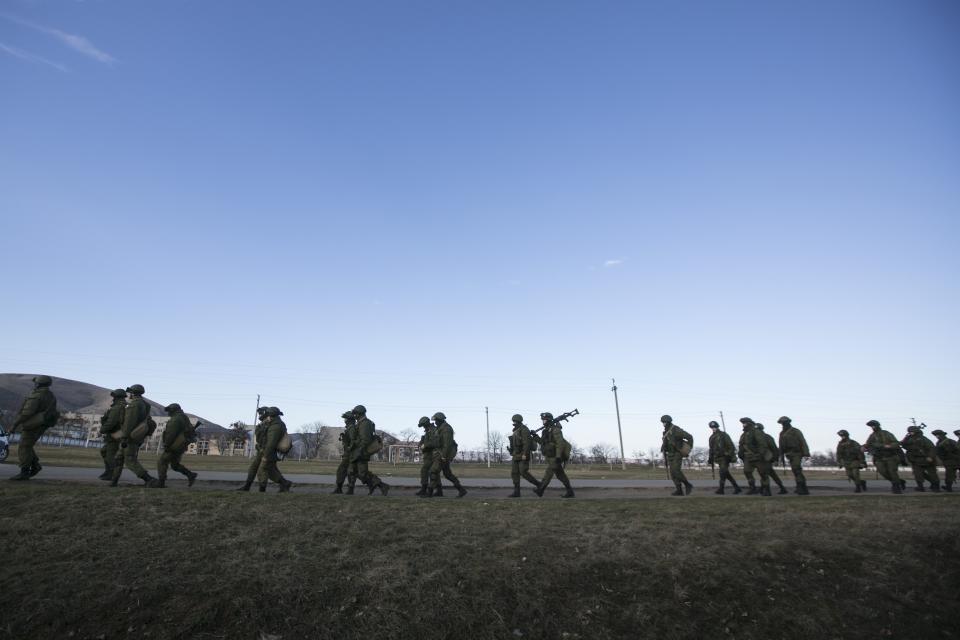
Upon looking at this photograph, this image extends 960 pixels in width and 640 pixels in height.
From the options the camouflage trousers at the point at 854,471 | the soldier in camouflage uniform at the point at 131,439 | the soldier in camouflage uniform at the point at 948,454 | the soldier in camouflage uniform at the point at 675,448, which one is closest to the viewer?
the soldier in camouflage uniform at the point at 131,439

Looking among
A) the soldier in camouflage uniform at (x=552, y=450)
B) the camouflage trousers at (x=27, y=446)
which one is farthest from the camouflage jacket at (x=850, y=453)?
the camouflage trousers at (x=27, y=446)

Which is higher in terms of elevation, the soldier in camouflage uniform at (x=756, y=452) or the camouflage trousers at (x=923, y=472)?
the soldier in camouflage uniform at (x=756, y=452)

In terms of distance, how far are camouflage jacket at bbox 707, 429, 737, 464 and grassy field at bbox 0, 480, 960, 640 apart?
6.46 m

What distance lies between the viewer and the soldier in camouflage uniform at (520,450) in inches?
579

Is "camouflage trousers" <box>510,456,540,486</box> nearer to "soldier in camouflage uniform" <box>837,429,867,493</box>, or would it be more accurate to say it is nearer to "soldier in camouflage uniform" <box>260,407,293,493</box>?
"soldier in camouflage uniform" <box>260,407,293,493</box>

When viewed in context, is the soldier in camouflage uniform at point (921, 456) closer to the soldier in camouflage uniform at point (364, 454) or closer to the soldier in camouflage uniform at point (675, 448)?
the soldier in camouflage uniform at point (675, 448)

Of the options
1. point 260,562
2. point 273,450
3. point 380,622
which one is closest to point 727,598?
point 380,622

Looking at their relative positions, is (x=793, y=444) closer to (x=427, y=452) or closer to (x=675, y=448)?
(x=675, y=448)

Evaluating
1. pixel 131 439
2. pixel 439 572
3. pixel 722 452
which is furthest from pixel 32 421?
pixel 722 452

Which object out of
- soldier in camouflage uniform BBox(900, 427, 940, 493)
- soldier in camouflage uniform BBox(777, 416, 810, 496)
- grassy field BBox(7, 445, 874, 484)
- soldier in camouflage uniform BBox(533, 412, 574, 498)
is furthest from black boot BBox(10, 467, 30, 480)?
soldier in camouflage uniform BBox(900, 427, 940, 493)

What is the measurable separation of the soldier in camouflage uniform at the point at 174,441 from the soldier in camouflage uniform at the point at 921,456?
72.8ft

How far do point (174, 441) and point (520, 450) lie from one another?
8615 mm

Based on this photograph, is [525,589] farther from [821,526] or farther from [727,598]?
[821,526]

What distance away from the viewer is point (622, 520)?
34.2 ft
